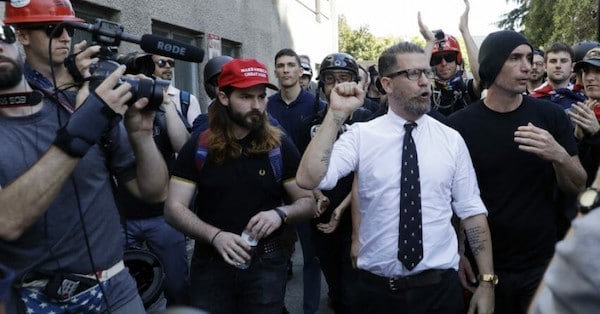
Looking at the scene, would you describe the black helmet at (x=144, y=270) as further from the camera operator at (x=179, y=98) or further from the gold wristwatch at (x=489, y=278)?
the gold wristwatch at (x=489, y=278)

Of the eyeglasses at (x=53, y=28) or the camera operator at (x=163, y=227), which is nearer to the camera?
the eyeglasses at (x=53, y=28)

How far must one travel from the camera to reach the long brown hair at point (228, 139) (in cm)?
348

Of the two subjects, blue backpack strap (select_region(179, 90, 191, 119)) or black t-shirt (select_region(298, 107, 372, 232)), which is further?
blue backpack strap (select_region(179, 90, 191, 119))

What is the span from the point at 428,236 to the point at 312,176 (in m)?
0.67

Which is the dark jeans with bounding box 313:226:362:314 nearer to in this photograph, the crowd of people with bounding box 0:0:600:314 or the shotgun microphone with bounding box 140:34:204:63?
the crowd of people with bounding box 0:0:600:314

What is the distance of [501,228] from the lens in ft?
11.7

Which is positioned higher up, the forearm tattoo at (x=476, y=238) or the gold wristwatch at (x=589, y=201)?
the gold wristwatch at (x=589, y=201)

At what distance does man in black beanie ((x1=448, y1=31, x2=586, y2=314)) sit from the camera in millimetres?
3557

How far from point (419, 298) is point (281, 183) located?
1006mm

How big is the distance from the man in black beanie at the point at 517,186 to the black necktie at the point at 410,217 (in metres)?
0.63

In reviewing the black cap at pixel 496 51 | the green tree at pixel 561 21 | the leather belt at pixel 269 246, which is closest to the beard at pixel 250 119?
the leather belt at pixel 269 246

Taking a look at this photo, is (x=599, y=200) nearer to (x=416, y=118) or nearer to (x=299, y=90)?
(x=416, y=118)

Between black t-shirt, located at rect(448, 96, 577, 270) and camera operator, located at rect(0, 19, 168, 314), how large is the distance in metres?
1.97

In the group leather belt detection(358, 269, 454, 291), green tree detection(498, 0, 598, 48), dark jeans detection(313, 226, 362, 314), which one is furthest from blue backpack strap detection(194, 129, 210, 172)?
green tree detection(498, 0, 598, 48)
